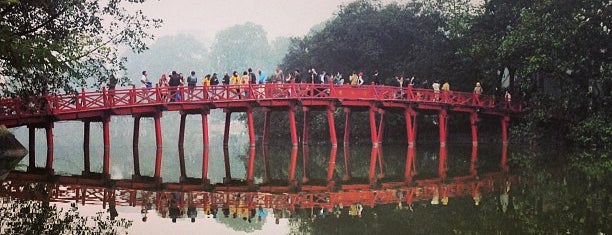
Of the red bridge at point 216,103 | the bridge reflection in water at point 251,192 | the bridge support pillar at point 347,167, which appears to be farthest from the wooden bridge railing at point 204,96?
the bridge reflection in water at point 251,192

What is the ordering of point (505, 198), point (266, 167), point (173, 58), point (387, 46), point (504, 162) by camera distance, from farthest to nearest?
point (173, 58)
point (387, 46)
point (504, 162)
point (266, 167)
point (505, 198)

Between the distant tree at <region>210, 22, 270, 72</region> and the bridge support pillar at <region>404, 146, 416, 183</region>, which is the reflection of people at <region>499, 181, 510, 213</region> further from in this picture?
the distant tree at <region>210, 22, 270, 72</region>

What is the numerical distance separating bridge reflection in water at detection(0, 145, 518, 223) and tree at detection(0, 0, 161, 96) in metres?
3.39

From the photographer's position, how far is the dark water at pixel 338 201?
1191 cm

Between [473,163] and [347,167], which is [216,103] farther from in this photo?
[473,163]

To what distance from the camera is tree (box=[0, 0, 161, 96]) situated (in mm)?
17422

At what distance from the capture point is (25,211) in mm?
12969

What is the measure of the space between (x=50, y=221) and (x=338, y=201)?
6663 millimetres

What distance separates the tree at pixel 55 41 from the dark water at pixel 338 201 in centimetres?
342

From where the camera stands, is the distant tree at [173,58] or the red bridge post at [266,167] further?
the distant tree at [173,58]

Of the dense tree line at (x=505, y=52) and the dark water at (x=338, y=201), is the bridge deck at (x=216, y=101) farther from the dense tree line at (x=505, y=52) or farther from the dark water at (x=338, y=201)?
the dark water at (x=338, y=201)

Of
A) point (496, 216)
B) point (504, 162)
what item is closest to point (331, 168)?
point (504, 162)

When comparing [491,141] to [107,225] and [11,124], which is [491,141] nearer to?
[11,124]

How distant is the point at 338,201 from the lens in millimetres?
→ 15656
